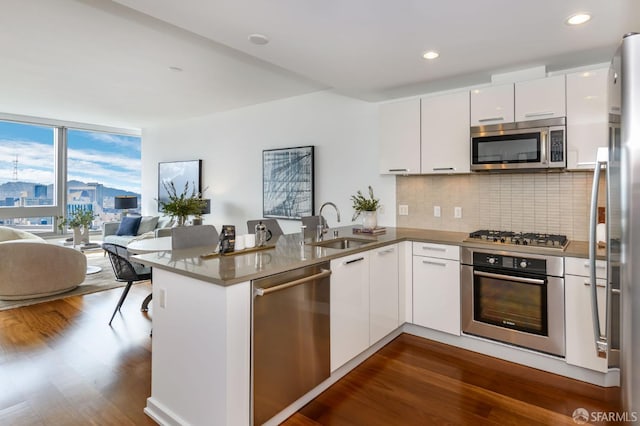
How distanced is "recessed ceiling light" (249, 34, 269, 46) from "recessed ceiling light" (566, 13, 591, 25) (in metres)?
1.92

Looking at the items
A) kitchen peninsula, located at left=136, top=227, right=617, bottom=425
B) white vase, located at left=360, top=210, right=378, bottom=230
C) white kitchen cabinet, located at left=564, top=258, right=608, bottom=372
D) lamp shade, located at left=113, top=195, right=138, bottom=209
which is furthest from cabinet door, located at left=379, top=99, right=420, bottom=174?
lamp shade, located at left=113, top=195, right=138, bottom=209

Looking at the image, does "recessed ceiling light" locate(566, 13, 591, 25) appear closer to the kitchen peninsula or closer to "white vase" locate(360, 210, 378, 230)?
the kitchen peninsula

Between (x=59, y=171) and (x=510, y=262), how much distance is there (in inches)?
335

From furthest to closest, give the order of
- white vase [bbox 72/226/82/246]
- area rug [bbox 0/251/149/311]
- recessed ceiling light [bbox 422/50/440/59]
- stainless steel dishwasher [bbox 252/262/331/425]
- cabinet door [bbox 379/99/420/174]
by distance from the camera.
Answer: white vase [bbox 72/226/82/246] < area rug [bbox 0/251/149/311] < cabinet door [bbox 379/99/420/174] < recessed ceiling light [bbox 422/50/440/59] < stainless steel dishwasher [bbox 252/262/331/425]

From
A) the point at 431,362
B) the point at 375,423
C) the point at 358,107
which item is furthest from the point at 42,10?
the point at 431,362

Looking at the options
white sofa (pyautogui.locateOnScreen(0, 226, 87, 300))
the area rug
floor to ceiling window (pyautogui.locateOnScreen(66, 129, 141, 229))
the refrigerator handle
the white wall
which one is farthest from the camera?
floor to ceiling window (pyautogui.locateOnScreen(66, 129, 141, 229))

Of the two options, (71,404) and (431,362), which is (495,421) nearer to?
(431,362)

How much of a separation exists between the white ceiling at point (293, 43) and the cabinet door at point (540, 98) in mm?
189

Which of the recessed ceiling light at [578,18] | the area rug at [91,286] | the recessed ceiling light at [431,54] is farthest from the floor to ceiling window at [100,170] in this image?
the recessed ceiling light at [578,18]

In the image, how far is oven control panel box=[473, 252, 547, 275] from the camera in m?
2.64

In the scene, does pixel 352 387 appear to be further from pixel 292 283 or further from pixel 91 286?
pixel 91 286

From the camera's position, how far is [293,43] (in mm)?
2525

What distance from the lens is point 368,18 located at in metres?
2.19

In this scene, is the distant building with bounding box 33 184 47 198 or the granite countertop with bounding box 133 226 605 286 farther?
the distant building with bounding box 33 184 47 198
